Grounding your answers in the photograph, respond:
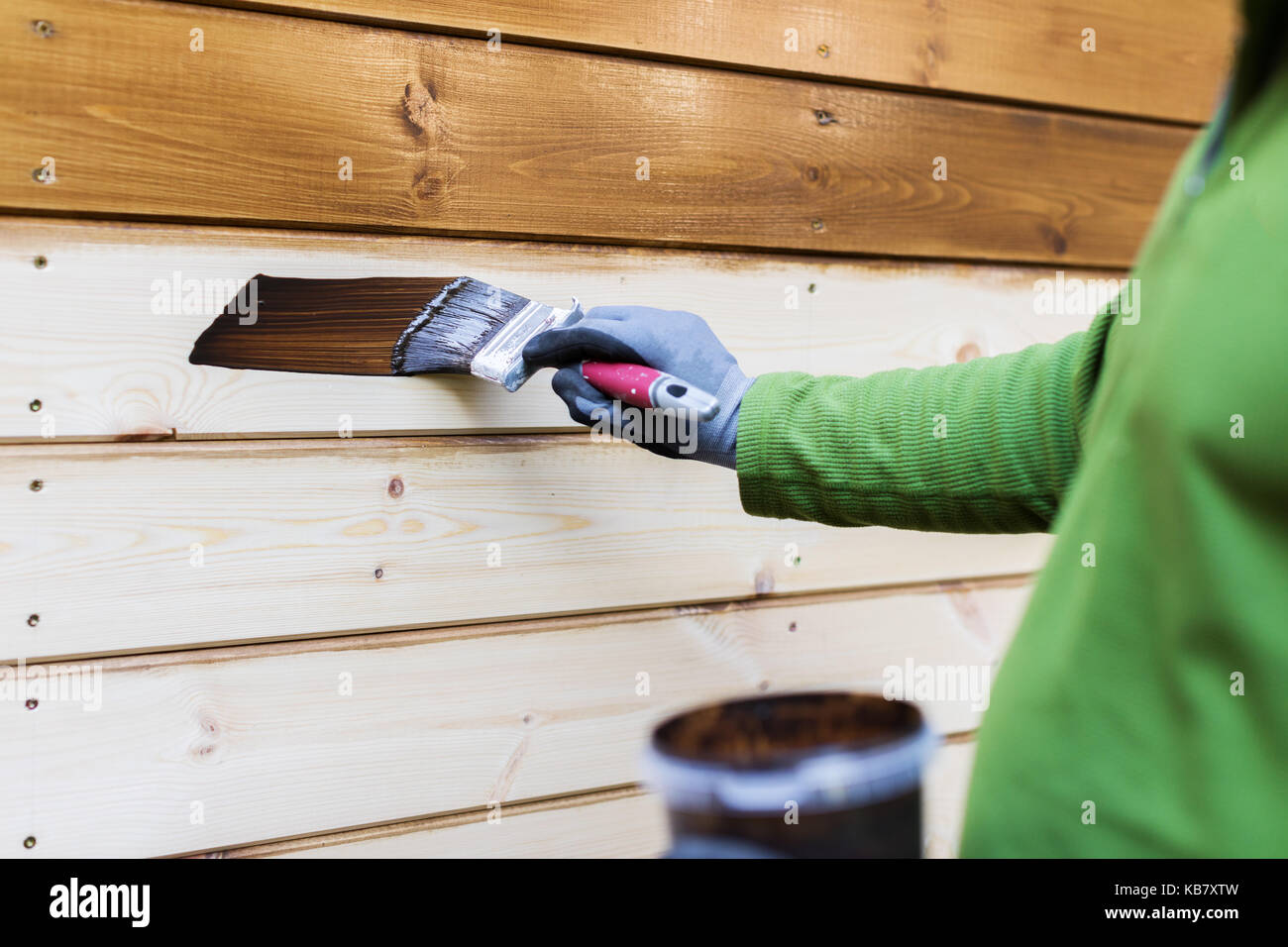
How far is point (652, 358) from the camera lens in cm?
103

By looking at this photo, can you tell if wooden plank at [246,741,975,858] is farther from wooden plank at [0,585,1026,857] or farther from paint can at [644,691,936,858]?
paint can at [644,691,936,858]

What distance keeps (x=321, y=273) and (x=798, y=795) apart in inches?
31.7

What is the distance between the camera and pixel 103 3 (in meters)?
0.94

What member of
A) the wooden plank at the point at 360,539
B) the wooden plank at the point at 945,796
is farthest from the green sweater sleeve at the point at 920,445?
the wooden plank at the point at 945,796

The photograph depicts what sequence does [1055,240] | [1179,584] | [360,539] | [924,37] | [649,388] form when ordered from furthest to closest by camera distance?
[1055,240], [924,37], [360,539], [649,388], [1179,584]

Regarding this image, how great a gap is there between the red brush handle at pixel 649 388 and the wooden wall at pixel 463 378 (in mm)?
163

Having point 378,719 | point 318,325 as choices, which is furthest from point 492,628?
point 318,325

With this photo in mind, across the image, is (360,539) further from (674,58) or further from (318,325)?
(674,58)

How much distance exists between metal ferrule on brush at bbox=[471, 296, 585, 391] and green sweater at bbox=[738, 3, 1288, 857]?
633 millimetres

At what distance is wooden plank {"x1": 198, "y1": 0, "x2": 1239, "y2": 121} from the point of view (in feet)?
3.54

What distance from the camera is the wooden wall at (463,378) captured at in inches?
38.6
